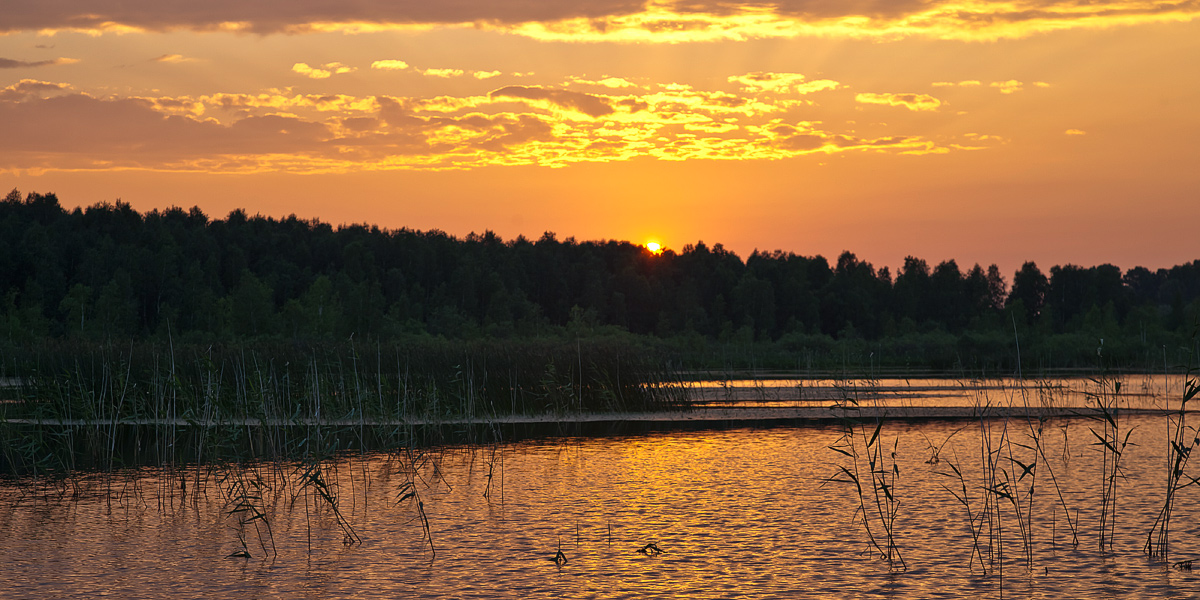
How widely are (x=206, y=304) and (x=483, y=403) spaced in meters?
66.5

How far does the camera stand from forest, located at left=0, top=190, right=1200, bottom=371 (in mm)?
74938

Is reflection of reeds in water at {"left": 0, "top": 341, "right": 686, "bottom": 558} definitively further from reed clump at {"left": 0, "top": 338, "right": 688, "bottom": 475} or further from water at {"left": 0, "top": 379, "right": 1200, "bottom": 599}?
water at {"left": 0, "top": 379, "right": 1200, "bottom": 599}

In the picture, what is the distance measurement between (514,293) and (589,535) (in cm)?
10018

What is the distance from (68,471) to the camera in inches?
658

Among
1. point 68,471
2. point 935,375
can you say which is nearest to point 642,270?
point 935,375

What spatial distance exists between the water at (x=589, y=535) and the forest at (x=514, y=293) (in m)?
44.3

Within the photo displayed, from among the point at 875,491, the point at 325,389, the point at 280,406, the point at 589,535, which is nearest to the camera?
the point at 589,535

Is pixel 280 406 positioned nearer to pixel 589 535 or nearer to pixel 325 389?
pixel 325 389

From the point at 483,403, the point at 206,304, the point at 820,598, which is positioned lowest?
the point at 820,598

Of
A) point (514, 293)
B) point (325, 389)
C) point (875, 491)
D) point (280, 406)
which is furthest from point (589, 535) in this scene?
point (514, 293)

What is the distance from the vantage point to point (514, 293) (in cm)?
11106

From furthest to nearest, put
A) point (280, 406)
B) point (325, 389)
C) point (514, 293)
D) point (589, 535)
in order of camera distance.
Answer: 1. point (514, 293)
2. point (325, 389)
3. point (280, 406)
4. point (589, 535)

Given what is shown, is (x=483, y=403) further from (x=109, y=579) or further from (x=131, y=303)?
(x=131, y=303)

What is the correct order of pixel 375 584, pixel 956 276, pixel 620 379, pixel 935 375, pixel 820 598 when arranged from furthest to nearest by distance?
pixel 956 276 < pixel 935 375 < pixel 620 379 < pixel 375 584 < pixel 820 598
